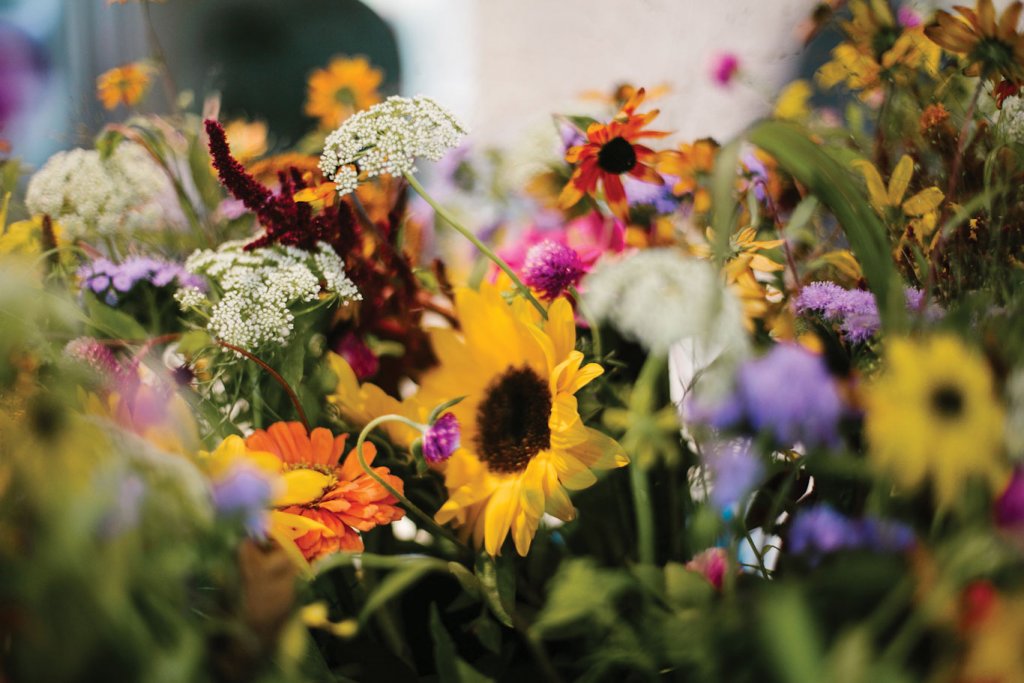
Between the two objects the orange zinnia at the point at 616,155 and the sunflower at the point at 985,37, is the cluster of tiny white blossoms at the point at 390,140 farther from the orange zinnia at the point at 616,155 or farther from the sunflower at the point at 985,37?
the sunflower at the point at 985,37

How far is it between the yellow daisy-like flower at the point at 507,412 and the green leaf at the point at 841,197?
0.09 m

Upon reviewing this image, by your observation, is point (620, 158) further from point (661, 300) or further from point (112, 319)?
point (112, 319)

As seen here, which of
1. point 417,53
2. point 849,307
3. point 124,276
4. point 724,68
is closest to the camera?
point 849,307

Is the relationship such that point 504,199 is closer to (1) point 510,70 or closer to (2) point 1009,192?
(2) point 1009,192

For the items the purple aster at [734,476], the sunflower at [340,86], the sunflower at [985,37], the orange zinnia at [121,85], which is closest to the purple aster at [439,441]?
the purple aster at [734,476]

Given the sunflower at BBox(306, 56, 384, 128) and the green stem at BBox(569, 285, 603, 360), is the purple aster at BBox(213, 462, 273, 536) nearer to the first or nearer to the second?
the green stem at BBox(569, 285, 603, 360)

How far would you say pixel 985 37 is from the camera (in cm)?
28

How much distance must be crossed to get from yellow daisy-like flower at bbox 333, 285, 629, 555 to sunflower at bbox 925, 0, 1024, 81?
6.8 inches

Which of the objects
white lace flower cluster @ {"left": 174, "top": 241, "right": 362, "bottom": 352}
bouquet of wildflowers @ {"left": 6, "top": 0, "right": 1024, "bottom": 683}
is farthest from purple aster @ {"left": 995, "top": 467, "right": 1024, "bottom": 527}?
white lace flower cluster @ {"left": 174, "top": 241, "right": 362, "bottom": 352}

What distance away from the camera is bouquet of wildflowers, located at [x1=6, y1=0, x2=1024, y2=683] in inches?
6.4

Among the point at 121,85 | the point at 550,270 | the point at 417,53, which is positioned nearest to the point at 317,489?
the point at 550,270

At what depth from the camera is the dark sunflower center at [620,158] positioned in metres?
0.35

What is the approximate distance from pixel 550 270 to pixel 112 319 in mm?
221

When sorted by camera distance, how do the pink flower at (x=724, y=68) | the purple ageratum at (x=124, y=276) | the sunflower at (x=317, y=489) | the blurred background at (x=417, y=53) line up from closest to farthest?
the sunflower at (x=317, y=489), the purple ageratum at (x=124, y=276), the blurred background at (x=417, y=53), the pink flower at (x=724, y=68)
